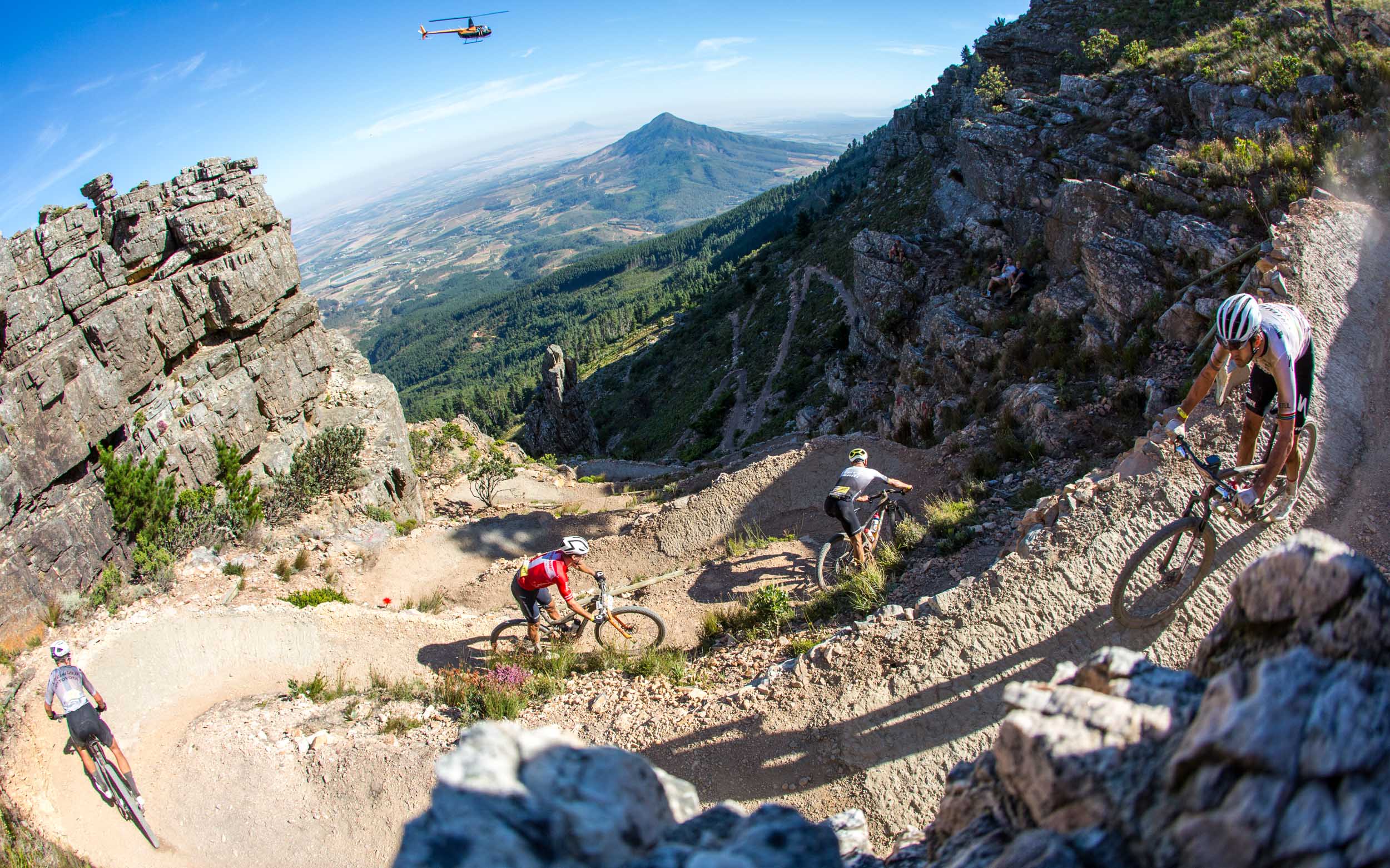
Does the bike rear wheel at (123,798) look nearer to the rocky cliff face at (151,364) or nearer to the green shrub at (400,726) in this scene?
the green shrub at (400,726)

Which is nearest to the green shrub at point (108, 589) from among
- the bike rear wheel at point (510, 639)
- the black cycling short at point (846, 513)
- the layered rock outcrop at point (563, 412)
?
the bike rear wheel at point (510, 639)

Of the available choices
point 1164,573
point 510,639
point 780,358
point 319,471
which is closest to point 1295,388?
point 1164,573

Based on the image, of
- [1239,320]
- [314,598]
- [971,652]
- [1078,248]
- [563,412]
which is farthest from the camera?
[563,412]

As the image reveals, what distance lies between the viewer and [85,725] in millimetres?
9391

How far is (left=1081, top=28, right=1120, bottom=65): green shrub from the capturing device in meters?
34.3

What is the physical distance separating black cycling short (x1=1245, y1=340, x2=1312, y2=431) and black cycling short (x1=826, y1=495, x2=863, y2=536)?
5348mm

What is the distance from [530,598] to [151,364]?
17840mm

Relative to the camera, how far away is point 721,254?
177 m

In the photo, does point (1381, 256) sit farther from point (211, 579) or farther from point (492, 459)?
point (492, 459)

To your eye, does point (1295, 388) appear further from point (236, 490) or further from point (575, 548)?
point (236, 490)

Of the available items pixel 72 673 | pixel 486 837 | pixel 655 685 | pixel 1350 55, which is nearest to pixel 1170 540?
pixel 655 685

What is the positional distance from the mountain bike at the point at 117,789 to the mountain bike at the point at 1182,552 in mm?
12935

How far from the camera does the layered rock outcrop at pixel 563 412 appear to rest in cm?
5697

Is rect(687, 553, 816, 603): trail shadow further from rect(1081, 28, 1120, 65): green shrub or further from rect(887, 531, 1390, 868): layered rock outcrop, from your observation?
rect(1081, 28, 1120, 65): green shrub
